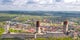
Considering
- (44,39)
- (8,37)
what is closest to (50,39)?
(44,39)

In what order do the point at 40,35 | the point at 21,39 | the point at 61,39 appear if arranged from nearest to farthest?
the point at 61,39 → the point at 21,39 → the point at 40,35

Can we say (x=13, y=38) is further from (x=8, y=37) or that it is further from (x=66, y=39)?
(x=66, y=39)

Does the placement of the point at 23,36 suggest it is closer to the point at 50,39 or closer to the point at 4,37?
the point at 4,37

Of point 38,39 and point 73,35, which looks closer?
point 38,39

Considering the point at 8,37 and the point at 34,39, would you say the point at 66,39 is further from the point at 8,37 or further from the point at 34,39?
the point at 8,37

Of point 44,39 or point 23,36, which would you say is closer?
point 44,39

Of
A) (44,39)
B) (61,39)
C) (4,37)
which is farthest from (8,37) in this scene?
(61,39)

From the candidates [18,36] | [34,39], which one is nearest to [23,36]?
[18,36]

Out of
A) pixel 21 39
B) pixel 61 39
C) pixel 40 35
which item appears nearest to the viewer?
pixel 61 39
